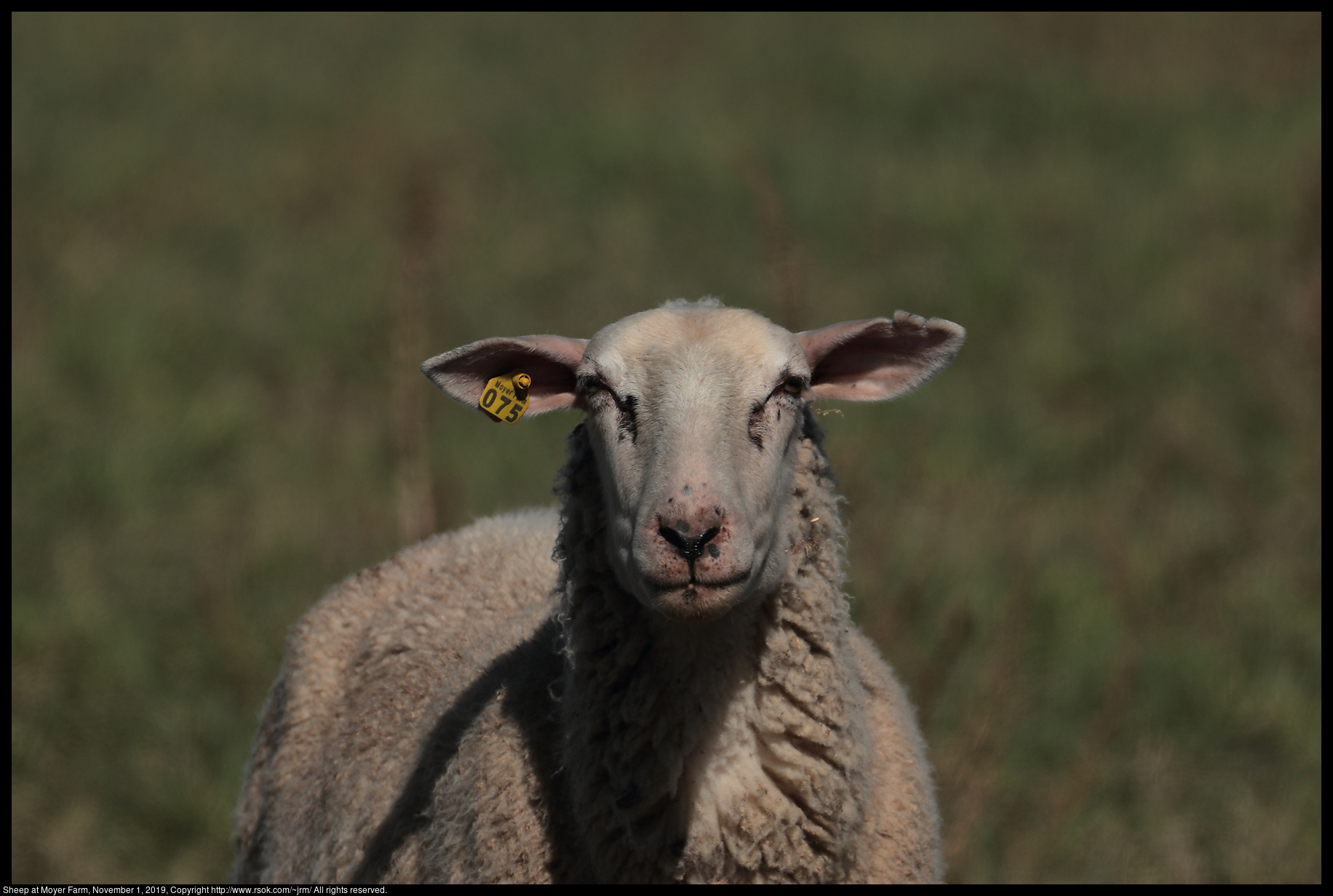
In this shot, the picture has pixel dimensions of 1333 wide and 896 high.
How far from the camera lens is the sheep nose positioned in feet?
7.90

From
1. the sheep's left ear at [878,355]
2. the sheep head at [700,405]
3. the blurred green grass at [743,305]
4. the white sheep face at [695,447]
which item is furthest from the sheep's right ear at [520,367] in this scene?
the blurred green grass at [743,305]

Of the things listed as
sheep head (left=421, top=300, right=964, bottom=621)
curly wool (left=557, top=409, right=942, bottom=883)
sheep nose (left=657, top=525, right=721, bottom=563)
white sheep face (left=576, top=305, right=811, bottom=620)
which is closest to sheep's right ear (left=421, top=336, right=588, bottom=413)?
sheep head (left=421, top=300, right=964, bottom=621)

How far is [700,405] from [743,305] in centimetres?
728

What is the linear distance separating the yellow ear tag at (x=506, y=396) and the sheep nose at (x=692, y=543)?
2.22 feet

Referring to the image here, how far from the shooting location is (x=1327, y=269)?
31.9 ft

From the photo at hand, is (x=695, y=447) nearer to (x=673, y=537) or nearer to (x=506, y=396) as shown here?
(x=673, y=537)

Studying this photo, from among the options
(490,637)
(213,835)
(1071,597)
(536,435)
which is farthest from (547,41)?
(490,637)

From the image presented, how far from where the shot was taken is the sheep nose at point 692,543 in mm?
2408

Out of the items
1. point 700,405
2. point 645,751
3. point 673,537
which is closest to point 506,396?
point 700,405

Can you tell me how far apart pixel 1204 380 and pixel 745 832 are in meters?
7.18

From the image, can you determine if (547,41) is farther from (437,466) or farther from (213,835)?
(213,835)

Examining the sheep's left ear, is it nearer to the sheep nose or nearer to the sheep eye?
the sheep eye

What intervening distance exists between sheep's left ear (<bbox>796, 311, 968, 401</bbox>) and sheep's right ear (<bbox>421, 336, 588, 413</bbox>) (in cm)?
53

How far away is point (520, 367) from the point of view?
9.88ft
